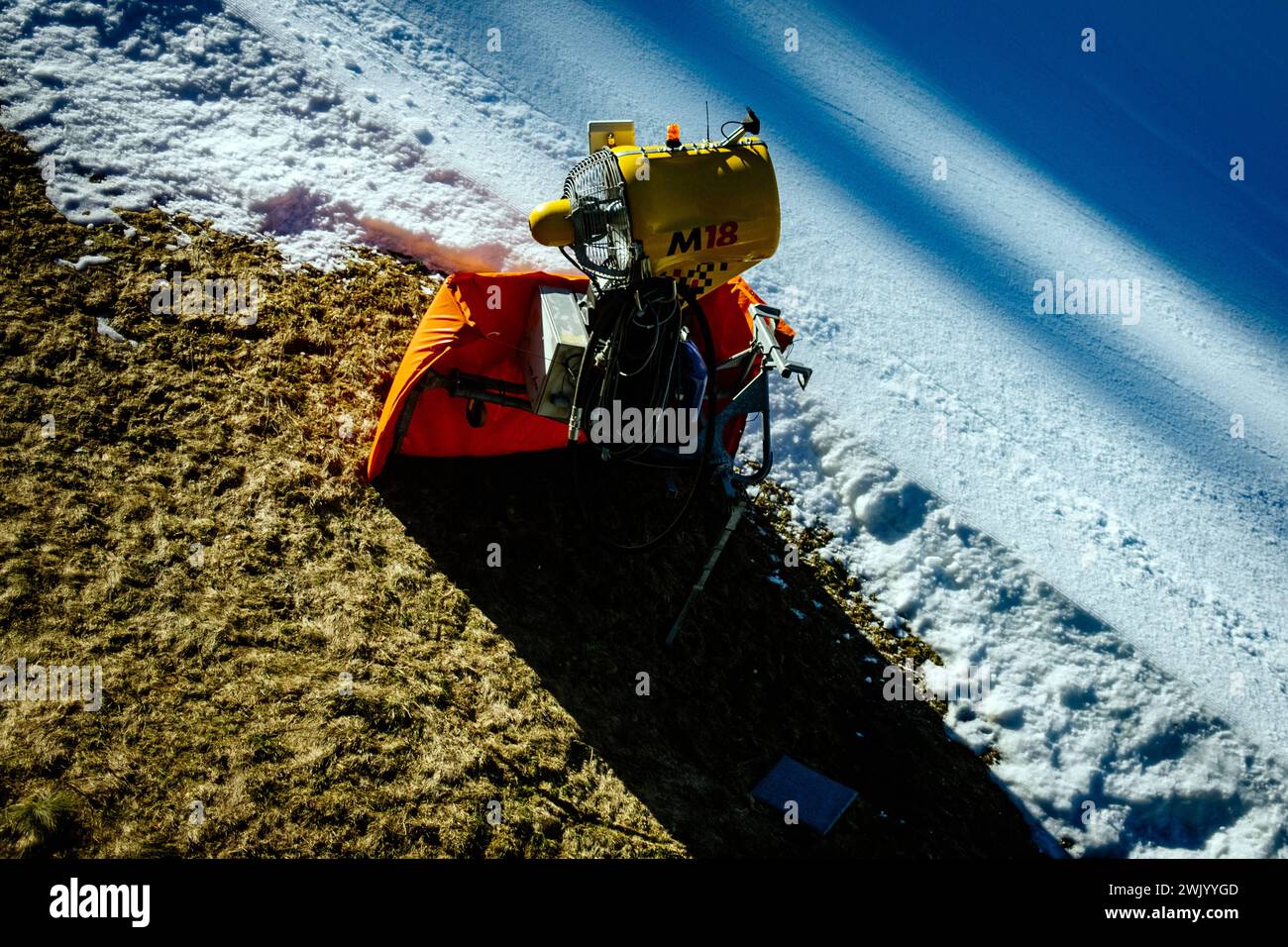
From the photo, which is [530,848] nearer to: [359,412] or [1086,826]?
[359,412]

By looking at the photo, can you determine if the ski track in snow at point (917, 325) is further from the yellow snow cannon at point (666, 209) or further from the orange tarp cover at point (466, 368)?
the yellow snow cannon at point (666, 209)

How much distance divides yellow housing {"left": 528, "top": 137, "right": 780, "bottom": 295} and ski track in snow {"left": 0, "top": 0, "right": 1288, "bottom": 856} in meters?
1.95

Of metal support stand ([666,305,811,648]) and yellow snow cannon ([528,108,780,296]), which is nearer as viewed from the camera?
yellow snow cannon ([528,108,780,296])

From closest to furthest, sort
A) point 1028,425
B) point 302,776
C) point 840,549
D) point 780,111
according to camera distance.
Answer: point 302,776 → point 840,549 → point 1028,425 → point 780,111

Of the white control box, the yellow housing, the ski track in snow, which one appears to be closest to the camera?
the yellow housing

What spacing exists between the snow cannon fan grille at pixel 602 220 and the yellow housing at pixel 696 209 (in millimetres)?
39

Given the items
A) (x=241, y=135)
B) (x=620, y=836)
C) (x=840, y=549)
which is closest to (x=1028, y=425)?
(x=840, y=549)

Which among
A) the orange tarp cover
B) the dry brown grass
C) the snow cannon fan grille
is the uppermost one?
the snow cannon fan grille

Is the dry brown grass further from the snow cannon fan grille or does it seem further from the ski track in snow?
the snow cannon fan grille

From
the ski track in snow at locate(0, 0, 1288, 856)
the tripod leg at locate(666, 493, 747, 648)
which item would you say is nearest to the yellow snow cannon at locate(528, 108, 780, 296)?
the tripod leg at locate(666, 493, 747, 648)

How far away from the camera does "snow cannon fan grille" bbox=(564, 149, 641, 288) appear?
3.09 meters

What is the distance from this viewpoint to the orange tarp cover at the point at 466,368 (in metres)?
3.55

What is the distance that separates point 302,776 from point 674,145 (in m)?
2.69

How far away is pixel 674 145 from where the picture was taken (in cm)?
321
